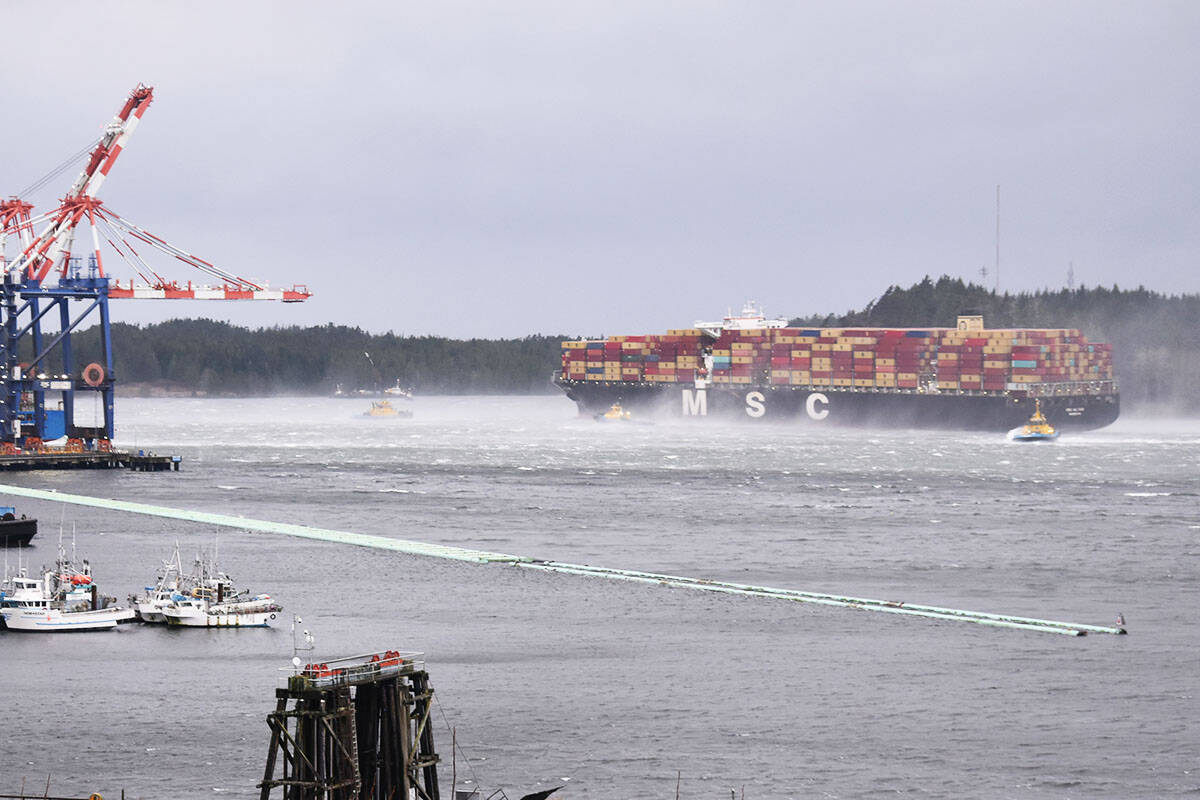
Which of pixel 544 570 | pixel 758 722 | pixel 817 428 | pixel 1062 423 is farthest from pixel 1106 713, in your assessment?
pixel 817 428

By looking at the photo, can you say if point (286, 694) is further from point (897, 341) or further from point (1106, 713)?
point (897, 341)

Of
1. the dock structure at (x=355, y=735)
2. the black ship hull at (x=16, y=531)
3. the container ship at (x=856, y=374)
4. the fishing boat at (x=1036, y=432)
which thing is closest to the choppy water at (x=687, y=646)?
the black ship hull at (x=16, y=531)

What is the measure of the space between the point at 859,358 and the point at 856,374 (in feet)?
4.59

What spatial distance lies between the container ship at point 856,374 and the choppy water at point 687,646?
1724 inches

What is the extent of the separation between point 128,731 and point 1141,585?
1046 inches

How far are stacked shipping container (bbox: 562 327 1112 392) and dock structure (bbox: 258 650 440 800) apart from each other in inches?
4004

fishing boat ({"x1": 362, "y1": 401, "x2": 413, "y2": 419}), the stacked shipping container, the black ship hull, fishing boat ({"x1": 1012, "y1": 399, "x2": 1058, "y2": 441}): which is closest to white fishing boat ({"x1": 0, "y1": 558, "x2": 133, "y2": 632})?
→ the black ship hull

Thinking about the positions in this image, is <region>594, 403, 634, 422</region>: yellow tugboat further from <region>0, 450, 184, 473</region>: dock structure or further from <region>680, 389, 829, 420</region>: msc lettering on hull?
<region>0, 450, 184, 473</region>: dock structure

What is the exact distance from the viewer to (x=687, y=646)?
116 feet

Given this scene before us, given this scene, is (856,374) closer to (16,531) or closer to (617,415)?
(617,415)

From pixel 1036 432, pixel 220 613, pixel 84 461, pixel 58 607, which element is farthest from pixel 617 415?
pixel 58 607

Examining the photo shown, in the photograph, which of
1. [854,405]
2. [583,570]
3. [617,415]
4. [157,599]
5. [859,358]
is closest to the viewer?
[157,599]

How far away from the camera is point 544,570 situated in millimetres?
47250

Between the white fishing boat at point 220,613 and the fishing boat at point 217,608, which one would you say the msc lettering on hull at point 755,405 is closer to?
the fishing boat at point 217,608
